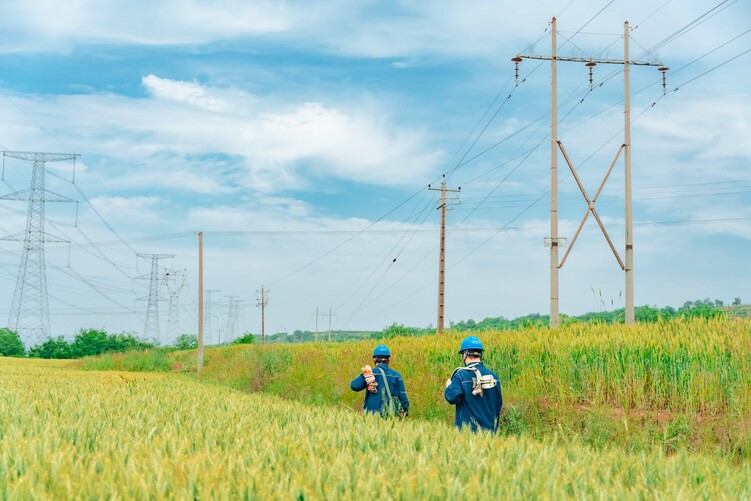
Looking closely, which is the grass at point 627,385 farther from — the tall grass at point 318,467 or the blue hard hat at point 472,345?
the tall grass at point 318,467

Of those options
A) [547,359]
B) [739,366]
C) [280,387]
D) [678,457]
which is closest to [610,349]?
[547,359]

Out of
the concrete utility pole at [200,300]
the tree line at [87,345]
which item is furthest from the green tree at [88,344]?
the concrete utility pole at [200,300]

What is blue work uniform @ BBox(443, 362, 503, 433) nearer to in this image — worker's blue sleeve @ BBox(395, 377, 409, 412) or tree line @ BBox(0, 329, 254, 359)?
worker's blue sleeve @ BBox(395, 377, 409, 412)

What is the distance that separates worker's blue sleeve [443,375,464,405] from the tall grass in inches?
60.5

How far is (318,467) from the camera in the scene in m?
4.90

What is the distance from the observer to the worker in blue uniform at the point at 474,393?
9.45m

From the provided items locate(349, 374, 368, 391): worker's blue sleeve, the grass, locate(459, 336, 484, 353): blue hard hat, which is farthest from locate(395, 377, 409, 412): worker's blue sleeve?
locate(459, 336, 484, 353): blue hard hat

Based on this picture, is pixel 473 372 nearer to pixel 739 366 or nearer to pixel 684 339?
pixel 739 366

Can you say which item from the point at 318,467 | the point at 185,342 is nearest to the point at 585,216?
the point at 318,467

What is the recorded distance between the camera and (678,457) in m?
6.18

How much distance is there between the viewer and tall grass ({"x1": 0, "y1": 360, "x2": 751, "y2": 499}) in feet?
13.9

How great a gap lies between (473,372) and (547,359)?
627 cm

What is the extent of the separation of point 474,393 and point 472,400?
0.62 feet

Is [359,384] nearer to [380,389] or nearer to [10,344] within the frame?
[380,389]
